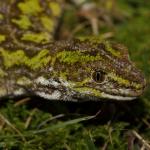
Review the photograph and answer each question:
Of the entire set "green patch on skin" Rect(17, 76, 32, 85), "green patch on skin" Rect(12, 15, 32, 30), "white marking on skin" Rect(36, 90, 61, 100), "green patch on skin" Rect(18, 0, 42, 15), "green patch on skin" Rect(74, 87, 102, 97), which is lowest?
"white marking on skin" Rect(36, 90, 61, 100)

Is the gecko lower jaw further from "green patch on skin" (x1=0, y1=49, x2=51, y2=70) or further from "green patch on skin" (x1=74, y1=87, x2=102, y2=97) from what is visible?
"green patch on skin" (x1=0, y1=49, x2=51, y2=70)

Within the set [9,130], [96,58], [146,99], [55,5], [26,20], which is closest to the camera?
[96,58]

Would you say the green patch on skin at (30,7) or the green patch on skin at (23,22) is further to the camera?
the green patch on skin at (30,7)

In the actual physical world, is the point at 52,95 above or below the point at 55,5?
below

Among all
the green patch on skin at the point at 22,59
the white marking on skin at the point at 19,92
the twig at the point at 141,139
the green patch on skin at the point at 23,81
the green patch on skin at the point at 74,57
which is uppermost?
the green patch on skin at the point at 74,57

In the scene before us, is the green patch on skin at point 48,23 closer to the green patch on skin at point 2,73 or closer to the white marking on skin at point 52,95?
the green patch on skin at point 2,73

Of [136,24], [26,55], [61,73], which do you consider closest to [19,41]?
[26,55]

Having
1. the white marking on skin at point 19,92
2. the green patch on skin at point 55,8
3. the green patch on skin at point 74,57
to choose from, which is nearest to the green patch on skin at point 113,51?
the green patch on skin at point 74,57

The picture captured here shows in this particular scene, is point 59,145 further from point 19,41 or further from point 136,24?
point 136,24

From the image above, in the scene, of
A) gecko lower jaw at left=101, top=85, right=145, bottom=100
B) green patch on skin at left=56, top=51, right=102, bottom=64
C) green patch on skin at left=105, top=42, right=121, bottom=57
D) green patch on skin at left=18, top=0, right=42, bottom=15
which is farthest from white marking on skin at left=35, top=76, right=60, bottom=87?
green patch on skin at left=18, top=0, right=42, bottom=15
